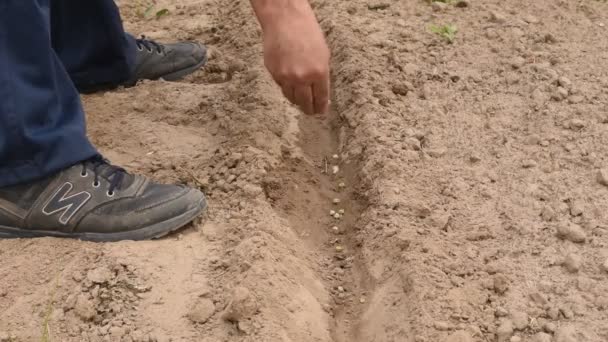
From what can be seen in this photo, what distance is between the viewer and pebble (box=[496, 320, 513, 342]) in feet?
6.32

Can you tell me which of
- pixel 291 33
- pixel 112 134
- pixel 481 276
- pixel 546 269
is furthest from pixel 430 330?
pixel 112 134

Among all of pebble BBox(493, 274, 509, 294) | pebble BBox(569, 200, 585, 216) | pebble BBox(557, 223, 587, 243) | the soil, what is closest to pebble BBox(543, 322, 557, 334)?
the soil

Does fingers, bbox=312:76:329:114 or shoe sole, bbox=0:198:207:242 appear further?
shoe sole, bbox=0:198:207:242

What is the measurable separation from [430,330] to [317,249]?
0.53m

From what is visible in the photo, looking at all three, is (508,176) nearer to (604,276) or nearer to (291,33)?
(604,276)

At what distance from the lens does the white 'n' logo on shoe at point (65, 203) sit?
218 cm

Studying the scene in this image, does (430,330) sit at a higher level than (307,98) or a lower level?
lower

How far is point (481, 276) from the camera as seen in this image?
209cm

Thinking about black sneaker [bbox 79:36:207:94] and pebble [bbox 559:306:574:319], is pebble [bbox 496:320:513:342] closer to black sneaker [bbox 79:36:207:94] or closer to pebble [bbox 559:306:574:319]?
pebble [bbox 559:306:574:319]

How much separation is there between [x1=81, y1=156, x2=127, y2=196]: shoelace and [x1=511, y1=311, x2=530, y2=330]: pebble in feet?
4.00

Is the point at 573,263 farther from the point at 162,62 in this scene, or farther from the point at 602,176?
the point at 162,62

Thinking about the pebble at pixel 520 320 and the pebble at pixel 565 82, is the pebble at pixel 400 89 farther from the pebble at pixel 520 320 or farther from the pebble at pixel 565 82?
the pebble at pixel 520 320

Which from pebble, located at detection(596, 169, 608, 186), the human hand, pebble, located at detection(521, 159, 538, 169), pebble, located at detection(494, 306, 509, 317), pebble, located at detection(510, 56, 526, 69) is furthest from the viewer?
pebble, located at detection(510, 56, 526, 69)

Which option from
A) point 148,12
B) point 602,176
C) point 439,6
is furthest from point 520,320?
point 148,12
